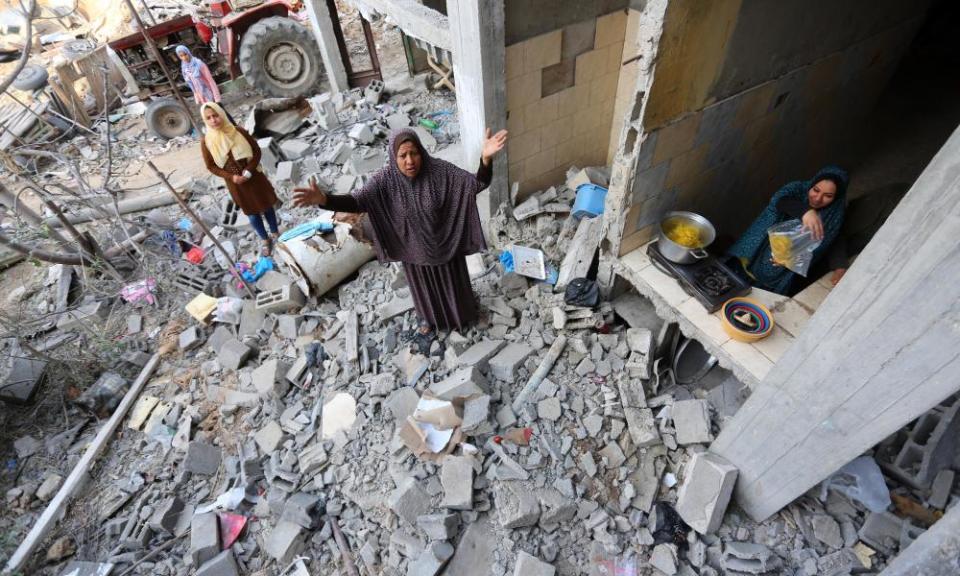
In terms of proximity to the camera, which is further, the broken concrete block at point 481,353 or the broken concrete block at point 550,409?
the broken concrete block at point 481,353

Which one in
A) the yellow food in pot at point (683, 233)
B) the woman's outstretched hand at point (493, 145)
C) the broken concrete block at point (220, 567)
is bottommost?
the broken concrete block at point (220, 567)

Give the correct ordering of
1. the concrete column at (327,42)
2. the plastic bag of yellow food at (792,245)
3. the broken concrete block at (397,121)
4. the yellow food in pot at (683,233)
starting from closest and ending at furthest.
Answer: the plastic bag of yellow food at (792,245)
the yellow food in pot at (683,233)
the broken concrete block at (397,121)
the concrete column at (327,42)

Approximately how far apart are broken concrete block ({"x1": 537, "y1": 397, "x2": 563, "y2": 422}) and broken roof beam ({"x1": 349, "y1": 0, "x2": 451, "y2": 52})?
14.0ft

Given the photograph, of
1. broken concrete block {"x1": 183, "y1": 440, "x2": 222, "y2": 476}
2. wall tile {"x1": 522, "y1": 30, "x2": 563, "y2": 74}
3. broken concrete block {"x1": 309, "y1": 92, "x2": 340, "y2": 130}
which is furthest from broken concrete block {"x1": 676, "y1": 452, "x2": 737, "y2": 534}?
broken concrete block {"x1": 309, "y1": 92, "x2": 340, "y2": 130}

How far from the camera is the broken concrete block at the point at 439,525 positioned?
332 centimetres

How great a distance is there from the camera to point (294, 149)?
7809mm

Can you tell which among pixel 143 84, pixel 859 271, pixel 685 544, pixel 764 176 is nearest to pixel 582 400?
pixel 685 544

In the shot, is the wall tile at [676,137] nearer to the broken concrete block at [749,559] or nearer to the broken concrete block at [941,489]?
the broken concrete block at [749,559]

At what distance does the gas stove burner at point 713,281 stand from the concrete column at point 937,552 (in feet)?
6.10

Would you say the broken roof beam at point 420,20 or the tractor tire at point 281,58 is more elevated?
the broken roof beam at point 420,20

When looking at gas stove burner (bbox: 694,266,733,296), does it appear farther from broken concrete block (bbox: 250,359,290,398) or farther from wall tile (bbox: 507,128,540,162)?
broken concrete block (bbox: 250,359,290,398)

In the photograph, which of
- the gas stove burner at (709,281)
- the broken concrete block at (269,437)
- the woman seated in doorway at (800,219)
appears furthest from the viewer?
the broken concrete block at (269,437)

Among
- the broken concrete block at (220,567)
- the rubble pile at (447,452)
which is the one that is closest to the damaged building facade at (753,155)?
the rubble pile at (447,452)

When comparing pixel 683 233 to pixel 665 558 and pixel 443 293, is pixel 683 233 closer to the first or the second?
pixel 443 293
